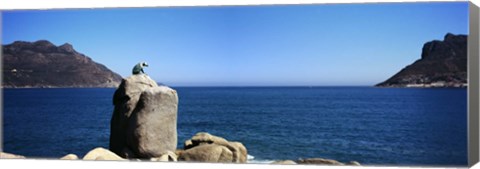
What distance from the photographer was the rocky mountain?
80.3 ft

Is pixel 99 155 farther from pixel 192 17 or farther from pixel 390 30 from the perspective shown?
pixel 192 17

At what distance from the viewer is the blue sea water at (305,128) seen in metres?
15.3

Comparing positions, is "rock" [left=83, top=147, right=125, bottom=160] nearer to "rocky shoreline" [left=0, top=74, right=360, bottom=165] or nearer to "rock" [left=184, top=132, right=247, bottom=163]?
"rocky shoreline" [left=0, top=74, right=360, bottom=165]

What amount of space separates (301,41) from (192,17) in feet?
15.5

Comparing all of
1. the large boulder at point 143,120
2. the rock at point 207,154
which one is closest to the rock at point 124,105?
the large boulder at point 143,120

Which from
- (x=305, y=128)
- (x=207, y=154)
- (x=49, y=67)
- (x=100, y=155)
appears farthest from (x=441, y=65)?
(x=49, y=67)

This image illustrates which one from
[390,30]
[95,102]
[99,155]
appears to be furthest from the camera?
[95,102]

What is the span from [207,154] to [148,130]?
116 centimetres

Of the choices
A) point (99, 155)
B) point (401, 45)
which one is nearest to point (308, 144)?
point (401, 45)

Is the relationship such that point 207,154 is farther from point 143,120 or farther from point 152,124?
point 143,120

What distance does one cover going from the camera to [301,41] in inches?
906

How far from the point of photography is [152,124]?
395 inches

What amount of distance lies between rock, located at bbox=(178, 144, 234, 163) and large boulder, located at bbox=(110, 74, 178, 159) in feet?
1.48

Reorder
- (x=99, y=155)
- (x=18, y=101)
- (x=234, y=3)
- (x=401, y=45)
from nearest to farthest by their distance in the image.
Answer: (x=234, y=3) < (x=99, y=155) < (x=401, y=45) < (x=18, y=101)
